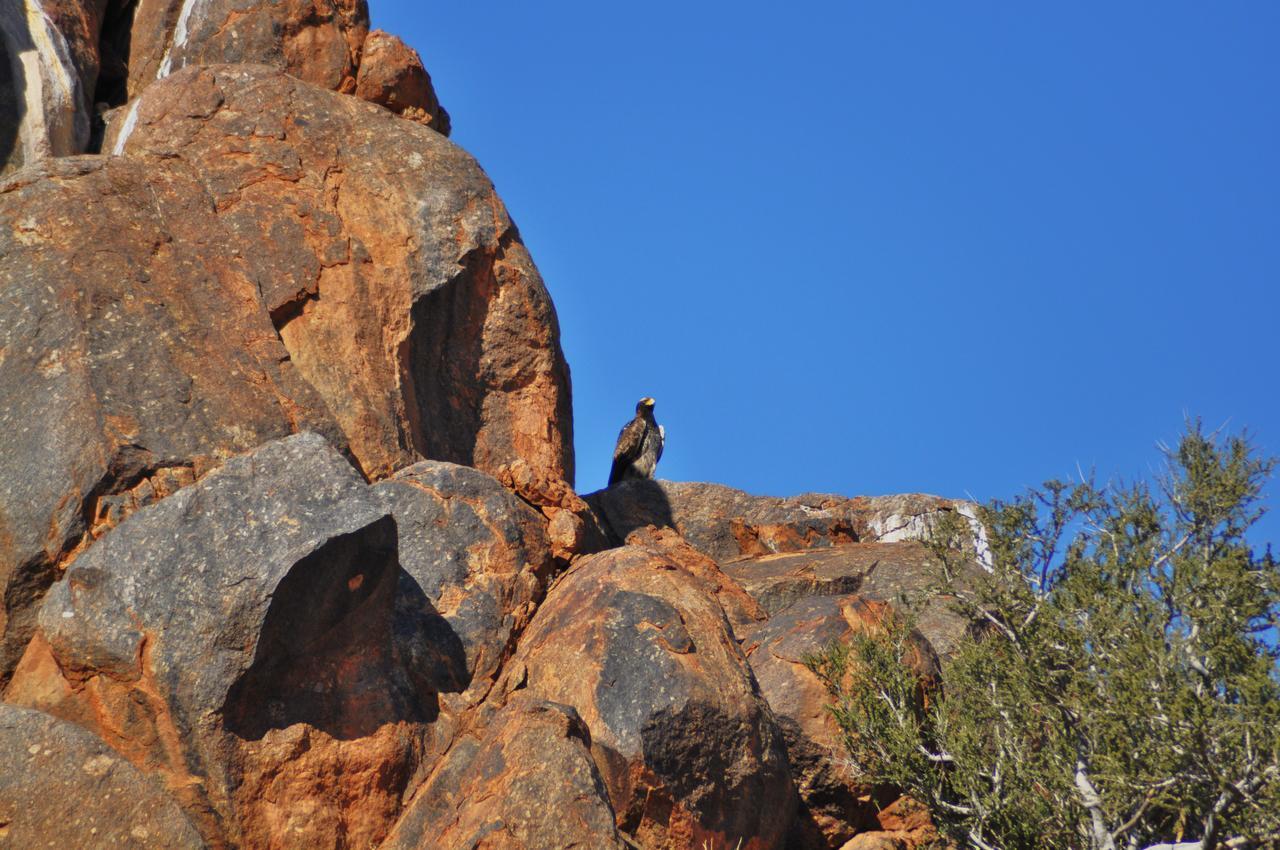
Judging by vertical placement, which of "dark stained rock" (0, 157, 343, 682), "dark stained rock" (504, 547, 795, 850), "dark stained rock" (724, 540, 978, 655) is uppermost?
"dark stained rock" (724, 540, 978, 655)

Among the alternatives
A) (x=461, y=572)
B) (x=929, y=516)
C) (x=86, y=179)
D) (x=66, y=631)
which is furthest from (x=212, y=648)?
(x=929, y=516)

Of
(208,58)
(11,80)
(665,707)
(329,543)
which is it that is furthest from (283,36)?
(665,707)

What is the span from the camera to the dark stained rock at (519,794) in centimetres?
1013

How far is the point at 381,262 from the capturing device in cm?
1708

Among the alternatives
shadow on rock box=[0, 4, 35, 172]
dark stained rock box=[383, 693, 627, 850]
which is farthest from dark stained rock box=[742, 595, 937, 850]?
shadow on rock box=[0, 4, 35, 172]

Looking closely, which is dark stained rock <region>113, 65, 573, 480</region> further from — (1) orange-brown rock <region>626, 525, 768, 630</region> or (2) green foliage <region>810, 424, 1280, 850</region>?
(2) green foliage <region>810, 424, 1280, 850</region>

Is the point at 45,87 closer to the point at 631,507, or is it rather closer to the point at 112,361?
the point at 112,361

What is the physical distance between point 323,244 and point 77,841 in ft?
27.3

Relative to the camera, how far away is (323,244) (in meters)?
16.7

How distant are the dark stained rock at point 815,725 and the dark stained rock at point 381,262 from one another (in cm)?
357

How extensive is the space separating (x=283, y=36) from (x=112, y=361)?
7791mm

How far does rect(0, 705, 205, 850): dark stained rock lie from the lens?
994 cm

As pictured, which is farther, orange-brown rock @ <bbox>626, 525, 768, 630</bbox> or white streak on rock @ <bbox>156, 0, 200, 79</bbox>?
white streak on rock @ <bbox>156, 0, 200, 79</bbox>

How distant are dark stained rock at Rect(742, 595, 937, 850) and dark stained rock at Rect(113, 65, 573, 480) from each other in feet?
11.7
